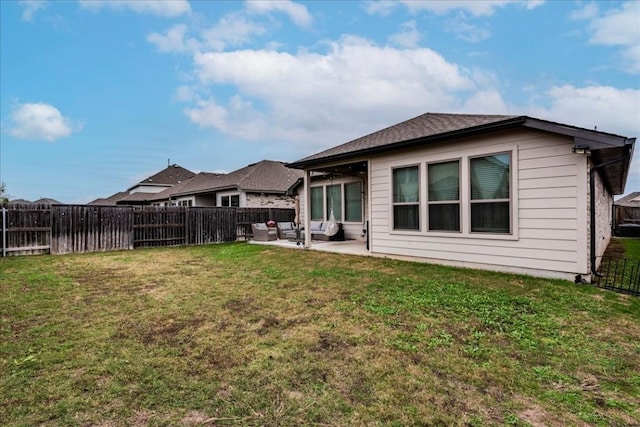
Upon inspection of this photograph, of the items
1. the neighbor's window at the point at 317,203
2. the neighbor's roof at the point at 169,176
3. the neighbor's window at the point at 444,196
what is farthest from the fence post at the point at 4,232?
the neighbor's roof at the point at 169,176

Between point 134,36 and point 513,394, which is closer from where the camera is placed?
point 513,394

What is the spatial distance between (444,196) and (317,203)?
26.4 ft

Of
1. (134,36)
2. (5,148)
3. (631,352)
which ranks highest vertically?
(134,36)

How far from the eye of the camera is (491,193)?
20.9 feet

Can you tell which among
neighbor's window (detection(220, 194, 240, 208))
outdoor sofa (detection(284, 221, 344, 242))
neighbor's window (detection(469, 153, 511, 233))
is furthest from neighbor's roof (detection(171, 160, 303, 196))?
neighbor's window (detection(469, 153, 511, 233))

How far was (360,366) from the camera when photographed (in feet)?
8.95

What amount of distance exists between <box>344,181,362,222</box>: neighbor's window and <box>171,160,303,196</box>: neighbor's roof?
15.4ft

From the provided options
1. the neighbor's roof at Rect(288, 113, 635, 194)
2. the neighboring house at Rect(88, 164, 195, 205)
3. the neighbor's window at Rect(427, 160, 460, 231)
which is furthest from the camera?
the neighboring house at Rect(88, 164, 195, 205)

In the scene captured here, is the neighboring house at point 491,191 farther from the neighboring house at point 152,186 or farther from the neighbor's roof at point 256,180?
the neighboring house at point 152,186

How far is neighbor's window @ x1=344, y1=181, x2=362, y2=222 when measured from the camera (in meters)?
12.7

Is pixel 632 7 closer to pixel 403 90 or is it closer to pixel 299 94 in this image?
pixel 403 90

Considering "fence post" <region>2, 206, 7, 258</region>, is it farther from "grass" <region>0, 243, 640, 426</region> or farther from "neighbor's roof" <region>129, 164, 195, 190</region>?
"neighbor's roof" <region>129, 164, 195, 190</region>

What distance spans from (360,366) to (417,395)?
55 centimetres

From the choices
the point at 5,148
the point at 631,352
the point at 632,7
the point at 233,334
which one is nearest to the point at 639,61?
the point at 632,7
